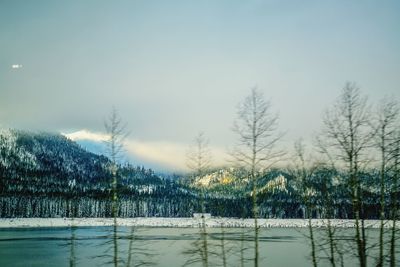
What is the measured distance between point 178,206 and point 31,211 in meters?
70.5

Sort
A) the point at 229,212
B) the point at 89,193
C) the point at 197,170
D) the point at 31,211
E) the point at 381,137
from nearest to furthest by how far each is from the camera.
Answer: the point at 381,137 → the point at 197,170 → the point at 31,211 → the point at 229,212 → the point at 89,193

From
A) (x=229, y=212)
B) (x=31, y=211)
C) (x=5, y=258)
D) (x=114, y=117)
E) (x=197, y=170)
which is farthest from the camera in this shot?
(x=229, y=212)

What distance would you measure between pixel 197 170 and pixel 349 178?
20.3 ft

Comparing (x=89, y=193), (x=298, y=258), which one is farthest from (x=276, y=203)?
(x=298, y=258)

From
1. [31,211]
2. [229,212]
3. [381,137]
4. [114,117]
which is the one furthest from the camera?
[229,212]

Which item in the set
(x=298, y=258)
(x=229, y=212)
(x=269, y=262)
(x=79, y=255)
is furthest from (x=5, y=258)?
(x=229, y=212)

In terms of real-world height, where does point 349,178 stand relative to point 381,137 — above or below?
below

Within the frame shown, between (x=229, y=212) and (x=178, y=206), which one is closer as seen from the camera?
(x=229, y=212)

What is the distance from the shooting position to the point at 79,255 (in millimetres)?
55531

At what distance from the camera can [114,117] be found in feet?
52.2

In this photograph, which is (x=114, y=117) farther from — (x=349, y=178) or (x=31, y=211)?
(x=31, y=211)

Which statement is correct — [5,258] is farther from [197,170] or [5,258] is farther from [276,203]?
[276,203]

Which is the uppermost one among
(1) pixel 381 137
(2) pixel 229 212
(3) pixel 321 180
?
(1) pixel 381 137

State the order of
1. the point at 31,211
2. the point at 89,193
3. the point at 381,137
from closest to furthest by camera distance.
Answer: the point at 381,137
the point at 31,211
the point at 89,193
